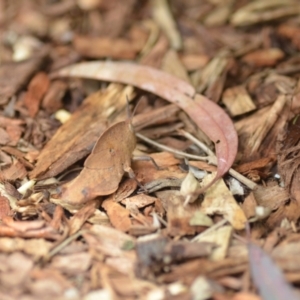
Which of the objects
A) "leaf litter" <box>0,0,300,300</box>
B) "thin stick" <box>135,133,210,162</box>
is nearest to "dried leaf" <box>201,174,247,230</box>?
"leaf litter" <box>0,0,300,300</box>

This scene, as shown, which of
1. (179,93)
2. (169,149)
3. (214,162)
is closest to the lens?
(214,162)

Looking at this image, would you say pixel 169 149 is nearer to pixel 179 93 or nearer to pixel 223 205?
pixel 179 93

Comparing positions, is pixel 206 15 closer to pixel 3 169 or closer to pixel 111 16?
pixel 111 16

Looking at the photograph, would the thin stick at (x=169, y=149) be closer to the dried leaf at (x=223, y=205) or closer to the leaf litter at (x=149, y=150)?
the leaf litter at (x=149, y=150)

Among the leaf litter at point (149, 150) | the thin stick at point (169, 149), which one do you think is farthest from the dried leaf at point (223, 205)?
the thin stick at point (169, 149)

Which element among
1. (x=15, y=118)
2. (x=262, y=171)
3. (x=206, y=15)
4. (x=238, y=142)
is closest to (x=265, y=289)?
(x=262, y=171)

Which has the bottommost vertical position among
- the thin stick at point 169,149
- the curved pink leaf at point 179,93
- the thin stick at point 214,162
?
the thin stick at point 214,162

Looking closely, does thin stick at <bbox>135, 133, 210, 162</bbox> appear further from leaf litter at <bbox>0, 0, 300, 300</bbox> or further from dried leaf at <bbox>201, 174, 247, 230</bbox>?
dried leaf at <bbox>201, 174, 247, 230</bbox>

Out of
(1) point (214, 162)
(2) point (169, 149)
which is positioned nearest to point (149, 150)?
(2) point (169, 149)
